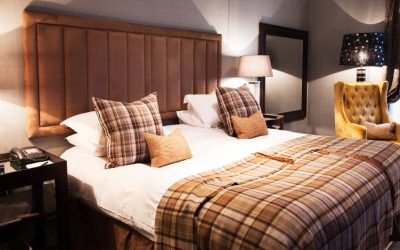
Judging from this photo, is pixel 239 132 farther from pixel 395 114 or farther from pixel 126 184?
pixel 395 114

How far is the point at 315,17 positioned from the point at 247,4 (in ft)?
5.12

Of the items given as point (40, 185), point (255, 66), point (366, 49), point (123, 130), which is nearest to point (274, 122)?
point (255, 66)

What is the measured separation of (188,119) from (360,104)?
7.27 ft

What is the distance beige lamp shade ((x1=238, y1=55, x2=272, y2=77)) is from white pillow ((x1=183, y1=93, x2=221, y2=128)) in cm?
69

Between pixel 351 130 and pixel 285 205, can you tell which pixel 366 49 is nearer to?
pixel 351 130

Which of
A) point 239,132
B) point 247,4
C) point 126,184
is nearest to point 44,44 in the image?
point 126,184

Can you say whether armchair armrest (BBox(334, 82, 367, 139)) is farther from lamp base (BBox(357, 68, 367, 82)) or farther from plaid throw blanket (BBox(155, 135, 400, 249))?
plaid throw blanket (BBox(155, 135, 400, 249))

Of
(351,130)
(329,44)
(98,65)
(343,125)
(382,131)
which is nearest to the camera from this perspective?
(98,65)

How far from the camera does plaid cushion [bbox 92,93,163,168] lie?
2.05m

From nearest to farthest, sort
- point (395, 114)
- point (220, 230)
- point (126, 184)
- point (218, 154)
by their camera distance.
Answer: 1. point (220, 230)
2. point (126, 184)
3. point (218, 154)
4. point (395, 114)

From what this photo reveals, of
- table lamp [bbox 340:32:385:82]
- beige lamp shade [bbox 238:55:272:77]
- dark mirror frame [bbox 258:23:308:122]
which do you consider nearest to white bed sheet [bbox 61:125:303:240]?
beige lamp shade [bbox 238:55:272:77]

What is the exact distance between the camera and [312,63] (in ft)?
17.2

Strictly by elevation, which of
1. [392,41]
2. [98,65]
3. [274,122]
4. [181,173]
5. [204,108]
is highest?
[392,41]

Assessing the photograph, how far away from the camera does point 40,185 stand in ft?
6.61
